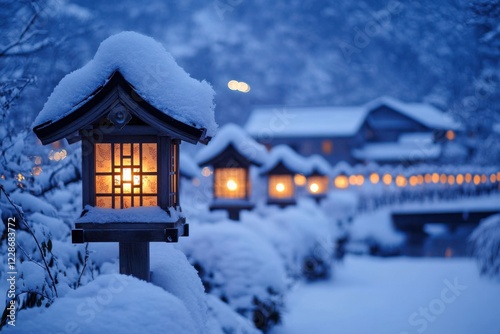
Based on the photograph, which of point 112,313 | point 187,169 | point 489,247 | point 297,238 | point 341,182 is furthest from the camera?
point 341,182

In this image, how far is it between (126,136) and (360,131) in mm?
39655

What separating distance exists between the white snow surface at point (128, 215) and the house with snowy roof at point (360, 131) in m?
33.1

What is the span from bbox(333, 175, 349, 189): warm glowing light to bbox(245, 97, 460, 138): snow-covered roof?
27.4 ft

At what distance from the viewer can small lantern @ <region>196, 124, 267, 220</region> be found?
39.6ft

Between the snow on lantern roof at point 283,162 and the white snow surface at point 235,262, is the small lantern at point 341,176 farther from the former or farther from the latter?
the white snow surface at point 235,262

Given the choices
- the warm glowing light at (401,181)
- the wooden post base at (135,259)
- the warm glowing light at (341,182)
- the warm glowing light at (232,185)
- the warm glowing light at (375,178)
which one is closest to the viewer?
the wooden post base at (135,259)

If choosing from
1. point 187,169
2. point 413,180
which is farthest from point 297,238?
point 413,180

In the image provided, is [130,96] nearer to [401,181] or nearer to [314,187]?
[314,187]

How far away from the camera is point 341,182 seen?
3244 cm

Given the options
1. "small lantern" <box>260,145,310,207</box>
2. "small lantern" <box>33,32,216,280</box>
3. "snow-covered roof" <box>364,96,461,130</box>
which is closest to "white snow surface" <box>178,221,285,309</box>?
"small lantern" <box>33,32,216,280</box>

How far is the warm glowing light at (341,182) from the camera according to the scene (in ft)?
106

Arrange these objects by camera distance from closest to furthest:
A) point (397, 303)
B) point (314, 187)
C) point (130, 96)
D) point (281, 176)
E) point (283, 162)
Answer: point (130, 96), point (397, 303), point (283, 162), point (281, 176), point (314, 187)

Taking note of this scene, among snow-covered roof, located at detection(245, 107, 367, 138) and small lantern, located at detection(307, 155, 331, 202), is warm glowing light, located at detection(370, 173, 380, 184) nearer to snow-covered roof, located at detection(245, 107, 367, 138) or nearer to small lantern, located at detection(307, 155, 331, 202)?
snow-covered roof, located at detection(245, 107, 367, 138)

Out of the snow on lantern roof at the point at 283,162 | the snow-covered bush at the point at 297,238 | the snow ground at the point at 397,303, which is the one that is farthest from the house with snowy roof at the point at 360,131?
the snow ground at the point at 397,303
